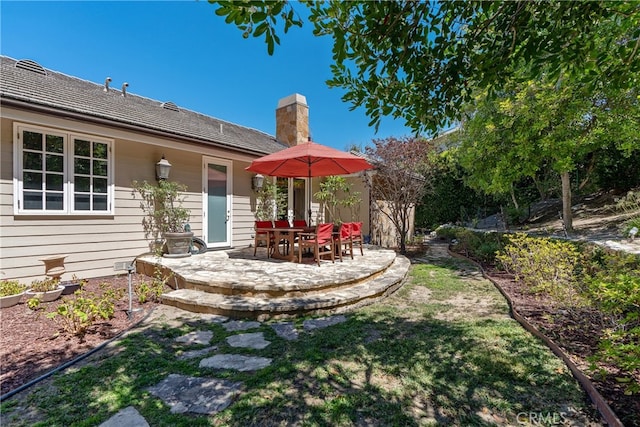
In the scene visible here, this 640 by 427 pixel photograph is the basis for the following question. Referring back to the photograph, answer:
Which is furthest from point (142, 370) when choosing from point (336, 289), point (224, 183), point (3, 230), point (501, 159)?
point (501, 159)

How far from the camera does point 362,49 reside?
222 centimetres

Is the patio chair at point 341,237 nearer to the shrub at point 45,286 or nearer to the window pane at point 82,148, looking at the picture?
the shrub at point 45,286

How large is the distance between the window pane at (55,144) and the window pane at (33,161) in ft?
0.70

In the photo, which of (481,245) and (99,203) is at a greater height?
(99,203)

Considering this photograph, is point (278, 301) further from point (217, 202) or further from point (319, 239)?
point (217, 202)

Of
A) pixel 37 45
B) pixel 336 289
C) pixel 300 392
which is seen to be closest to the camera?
pixel 300 392

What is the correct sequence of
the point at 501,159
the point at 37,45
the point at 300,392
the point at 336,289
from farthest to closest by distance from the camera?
the point at 501,159
the point at 37,45
the point at 336,289
the point at 300,392

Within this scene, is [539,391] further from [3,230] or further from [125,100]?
[125,100]

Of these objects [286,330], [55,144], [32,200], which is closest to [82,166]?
[55,144]

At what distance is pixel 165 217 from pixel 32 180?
93.2 inches

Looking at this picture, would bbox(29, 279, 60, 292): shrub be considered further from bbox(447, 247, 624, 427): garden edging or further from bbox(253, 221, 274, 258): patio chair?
bbox(447, 247, 624, 427): garden edging

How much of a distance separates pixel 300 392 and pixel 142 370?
154cm

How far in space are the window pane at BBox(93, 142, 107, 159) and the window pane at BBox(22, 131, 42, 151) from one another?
823 mm

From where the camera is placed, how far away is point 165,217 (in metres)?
6.91
